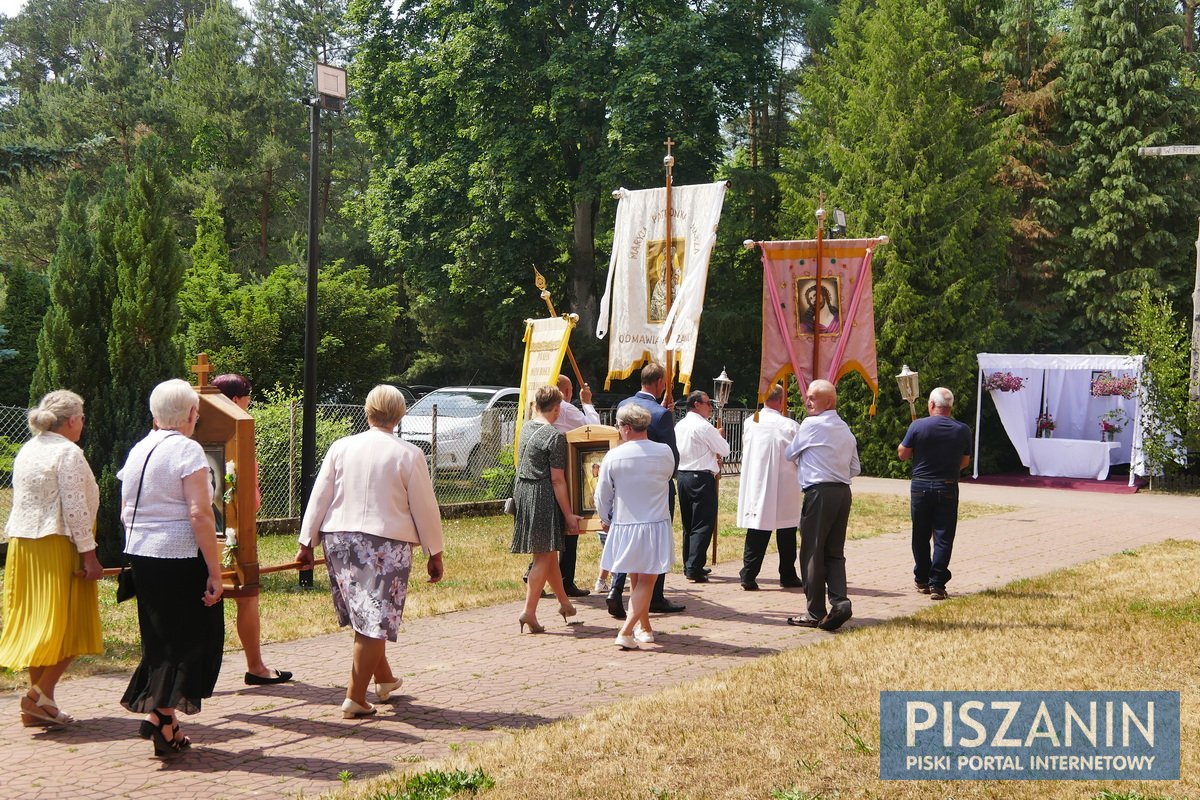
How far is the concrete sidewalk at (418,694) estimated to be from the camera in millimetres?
5527

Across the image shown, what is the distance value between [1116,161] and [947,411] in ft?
73.1

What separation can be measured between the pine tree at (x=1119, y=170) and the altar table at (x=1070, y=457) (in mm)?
5798

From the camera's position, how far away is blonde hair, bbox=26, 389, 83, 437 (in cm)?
630

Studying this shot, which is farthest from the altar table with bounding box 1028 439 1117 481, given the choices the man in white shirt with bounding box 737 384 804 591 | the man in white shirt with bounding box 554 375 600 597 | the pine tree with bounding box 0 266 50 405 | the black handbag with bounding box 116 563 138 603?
the black handbag with bounding box 116 563 138 603

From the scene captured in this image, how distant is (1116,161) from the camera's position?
2950 centimetres

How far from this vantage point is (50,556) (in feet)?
20.6

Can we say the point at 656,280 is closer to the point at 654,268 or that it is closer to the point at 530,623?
the point at 654,268

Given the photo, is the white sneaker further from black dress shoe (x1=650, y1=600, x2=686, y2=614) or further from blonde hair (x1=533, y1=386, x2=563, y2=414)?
blonde hair (x1=533, y1=386, x2=563, y2=414)

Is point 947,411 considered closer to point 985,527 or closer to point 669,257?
point 669,257

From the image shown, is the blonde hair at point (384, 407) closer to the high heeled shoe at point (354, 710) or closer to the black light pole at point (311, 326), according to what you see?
the high heeled shoe at point (354, 710)

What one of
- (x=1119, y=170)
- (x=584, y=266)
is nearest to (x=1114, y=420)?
(x=1119, y=170)

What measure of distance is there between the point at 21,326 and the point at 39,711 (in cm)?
1852

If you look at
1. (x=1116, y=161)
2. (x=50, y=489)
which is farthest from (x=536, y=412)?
(x=1116, y=161)

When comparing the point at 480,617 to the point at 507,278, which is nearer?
the point at 480,617
